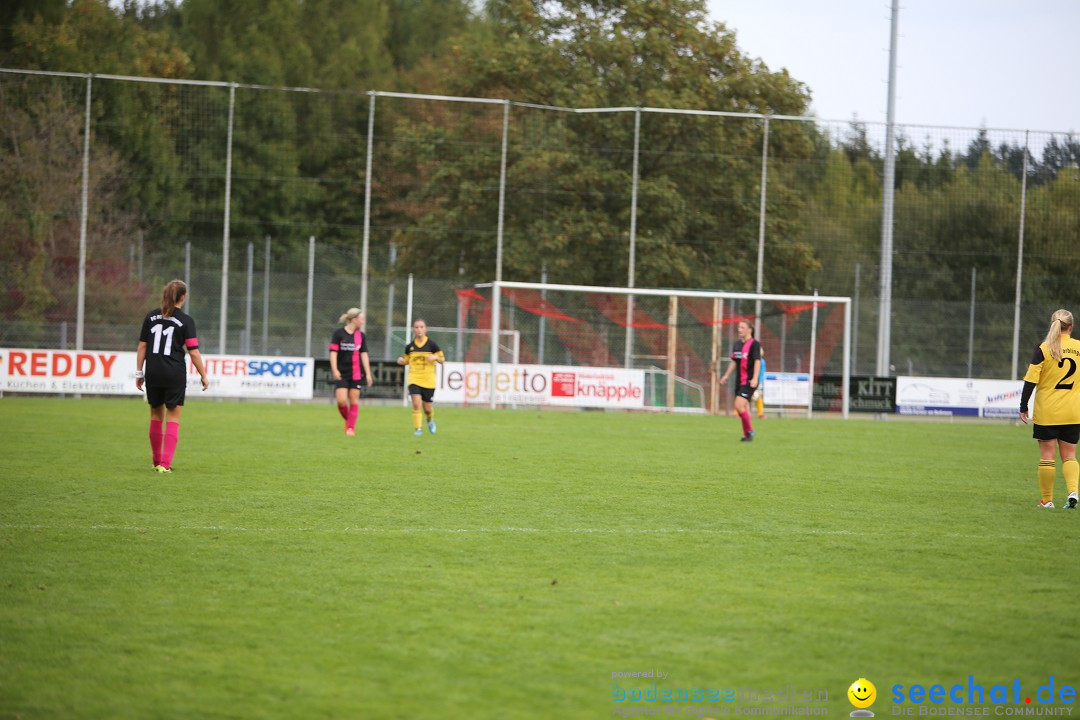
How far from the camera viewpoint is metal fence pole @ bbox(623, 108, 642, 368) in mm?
28844

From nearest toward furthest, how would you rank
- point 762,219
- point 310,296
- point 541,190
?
point 310,296, point 762,219, point 541,190

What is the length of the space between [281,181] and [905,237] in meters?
17.2

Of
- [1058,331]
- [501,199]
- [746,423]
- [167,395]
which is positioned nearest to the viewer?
[1058,331]

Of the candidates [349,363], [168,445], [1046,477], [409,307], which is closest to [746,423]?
[349,363]

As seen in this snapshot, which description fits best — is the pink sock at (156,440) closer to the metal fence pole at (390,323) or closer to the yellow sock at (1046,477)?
the yellow sock at (1046,477)

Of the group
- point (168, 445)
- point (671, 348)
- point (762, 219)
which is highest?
point (762, 219)

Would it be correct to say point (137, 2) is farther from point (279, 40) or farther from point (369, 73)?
point (369, 73)

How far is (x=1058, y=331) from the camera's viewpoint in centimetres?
1056

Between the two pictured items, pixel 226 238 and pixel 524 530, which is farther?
pixel 226 238

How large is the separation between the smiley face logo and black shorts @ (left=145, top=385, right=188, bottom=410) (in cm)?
853

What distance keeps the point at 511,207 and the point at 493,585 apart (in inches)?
958

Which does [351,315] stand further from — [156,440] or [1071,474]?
[1071,474]

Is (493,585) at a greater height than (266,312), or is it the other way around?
(266,312)

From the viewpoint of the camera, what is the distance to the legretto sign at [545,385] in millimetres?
27344
